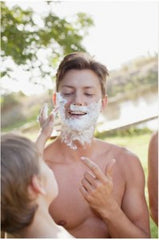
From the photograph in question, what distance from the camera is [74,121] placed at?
188cm

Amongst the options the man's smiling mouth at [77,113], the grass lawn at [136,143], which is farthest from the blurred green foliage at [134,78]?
the man's smiling mouth at [77,113]

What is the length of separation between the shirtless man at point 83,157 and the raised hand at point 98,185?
0.20 meters

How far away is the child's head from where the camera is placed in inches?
48.8

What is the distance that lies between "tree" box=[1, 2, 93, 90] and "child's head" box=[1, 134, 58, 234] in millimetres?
1833

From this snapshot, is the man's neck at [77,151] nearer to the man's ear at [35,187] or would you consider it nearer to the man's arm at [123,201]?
the man's arm at [123,201]

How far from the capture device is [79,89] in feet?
6.27

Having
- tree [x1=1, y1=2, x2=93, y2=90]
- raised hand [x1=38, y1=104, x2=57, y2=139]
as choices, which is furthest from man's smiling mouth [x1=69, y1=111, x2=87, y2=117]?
tree [x1=1, y1=2, x2=93, y2=90]

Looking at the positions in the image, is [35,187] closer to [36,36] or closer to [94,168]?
[94,168]

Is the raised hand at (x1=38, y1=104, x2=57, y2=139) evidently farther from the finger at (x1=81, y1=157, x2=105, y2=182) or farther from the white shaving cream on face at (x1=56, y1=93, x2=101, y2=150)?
the finger at (x1=81, y1=157, x2=105, y2=182)

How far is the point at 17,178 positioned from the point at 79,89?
2.50 feet

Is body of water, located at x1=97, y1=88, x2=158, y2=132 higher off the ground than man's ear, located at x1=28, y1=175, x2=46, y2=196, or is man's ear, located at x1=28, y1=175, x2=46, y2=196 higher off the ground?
man's ear, located at x1=28, y1=175, x2=46, y2=196

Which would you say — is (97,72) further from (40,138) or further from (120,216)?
(120,216)

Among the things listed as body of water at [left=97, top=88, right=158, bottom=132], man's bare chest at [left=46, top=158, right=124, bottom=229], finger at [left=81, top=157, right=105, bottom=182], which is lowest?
body of water at [left=97, top=88, right=158, bottom=132]

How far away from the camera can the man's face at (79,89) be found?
1894 mm
